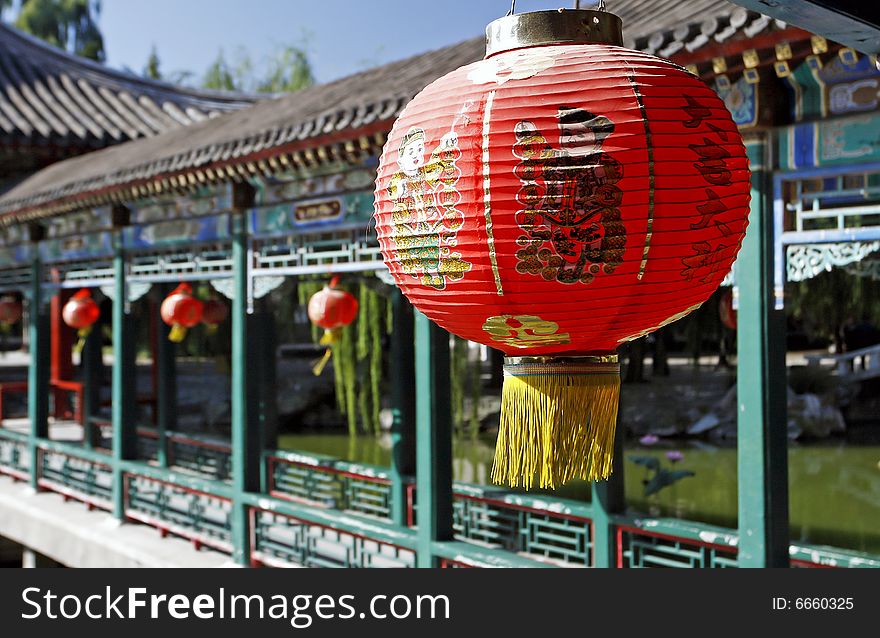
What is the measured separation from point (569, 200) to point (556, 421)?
455 millimetres

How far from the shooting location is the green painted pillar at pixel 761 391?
13.6 ft

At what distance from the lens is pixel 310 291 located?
1235cm

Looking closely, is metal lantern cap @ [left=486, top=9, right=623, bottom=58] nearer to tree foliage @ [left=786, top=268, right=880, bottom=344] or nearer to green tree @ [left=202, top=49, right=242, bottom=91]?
tree foliage @ [left=786, top=268, right=880, bottom=344]

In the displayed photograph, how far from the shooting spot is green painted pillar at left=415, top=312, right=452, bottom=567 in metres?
5.52

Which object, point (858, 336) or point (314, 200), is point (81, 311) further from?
point (858, 336)

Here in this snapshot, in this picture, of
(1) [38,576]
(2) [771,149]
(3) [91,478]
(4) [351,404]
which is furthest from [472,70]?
(4) [351,404]

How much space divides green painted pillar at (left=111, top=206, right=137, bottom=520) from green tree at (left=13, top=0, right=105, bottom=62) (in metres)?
23.4

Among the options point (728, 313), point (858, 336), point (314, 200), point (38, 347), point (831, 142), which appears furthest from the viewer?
point (858, 336)

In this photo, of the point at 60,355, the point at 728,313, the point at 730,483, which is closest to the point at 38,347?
the point at 60,355

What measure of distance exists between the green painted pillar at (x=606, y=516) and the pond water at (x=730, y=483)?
244 cm

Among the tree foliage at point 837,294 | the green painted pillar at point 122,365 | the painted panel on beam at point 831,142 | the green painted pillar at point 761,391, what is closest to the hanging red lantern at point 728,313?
the green painted pillar at point 761,391

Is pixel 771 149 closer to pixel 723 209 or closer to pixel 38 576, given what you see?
pixel 723 209

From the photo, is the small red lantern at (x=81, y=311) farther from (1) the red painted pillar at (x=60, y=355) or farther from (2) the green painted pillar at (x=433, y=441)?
(1) the red painted pillar at (x=60, y=355)

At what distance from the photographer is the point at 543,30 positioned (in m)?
1.88
